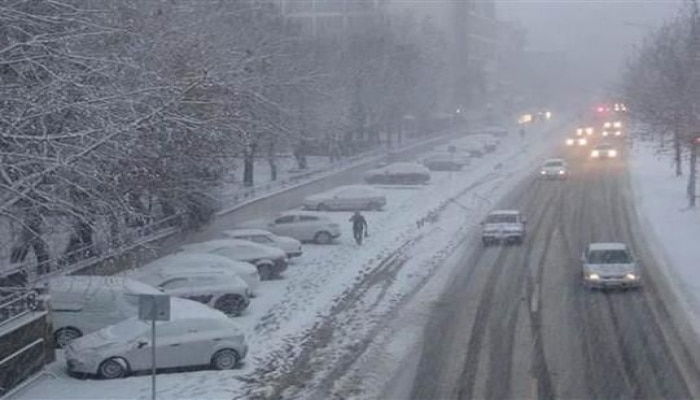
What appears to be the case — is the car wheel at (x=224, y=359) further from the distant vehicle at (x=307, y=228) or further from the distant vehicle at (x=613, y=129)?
the distant vehicle at (x=613, y=129)


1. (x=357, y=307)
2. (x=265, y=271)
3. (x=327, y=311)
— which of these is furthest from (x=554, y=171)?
(x=327, y=311)

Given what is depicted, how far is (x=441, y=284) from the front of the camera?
25.8 m

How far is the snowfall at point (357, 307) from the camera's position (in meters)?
16.8

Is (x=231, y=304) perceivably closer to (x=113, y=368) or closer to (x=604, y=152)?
(x=113, y=368)

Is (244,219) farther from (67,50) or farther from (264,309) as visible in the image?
(67,50)

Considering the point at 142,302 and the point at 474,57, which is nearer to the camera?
the point at 142,302

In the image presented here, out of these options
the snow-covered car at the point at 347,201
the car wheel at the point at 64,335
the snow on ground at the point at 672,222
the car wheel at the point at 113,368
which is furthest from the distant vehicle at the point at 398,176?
the car wheel at the point at 113,368

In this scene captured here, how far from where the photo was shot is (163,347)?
17.5 meters

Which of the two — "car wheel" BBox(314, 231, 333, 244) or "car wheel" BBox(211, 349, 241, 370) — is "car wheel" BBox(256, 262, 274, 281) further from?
"car wheel" BBox(211, 349, 241, 370)

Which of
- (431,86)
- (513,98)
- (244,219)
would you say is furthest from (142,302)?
(513,98)

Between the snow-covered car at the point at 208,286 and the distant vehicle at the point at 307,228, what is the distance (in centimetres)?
1029

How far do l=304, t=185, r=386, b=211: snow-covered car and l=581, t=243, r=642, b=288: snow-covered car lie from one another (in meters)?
18.5

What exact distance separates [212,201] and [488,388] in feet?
56.3

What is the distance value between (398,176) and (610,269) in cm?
3101
